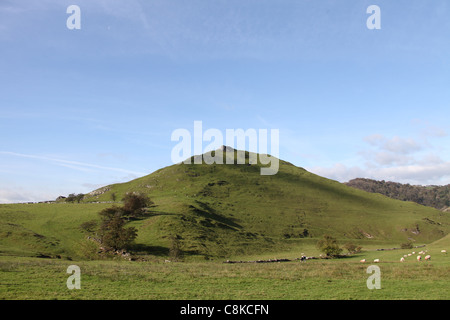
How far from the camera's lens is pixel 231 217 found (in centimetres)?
11719

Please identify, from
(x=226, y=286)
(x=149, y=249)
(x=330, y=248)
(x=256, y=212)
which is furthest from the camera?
(x=256, y=212)

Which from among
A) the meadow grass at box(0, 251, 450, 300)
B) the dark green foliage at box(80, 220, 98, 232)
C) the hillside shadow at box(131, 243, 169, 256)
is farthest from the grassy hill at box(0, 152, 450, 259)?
the meadow grass at box(0, 251, 450, 300)

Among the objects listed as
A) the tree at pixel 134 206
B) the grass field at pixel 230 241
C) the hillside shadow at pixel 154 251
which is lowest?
the hillside shadow at pixel 154 251

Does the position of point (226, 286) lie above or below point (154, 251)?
above

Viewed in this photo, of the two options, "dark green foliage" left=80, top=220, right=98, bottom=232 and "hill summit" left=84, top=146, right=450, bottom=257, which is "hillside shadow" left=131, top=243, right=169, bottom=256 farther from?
"dark green foliage" left=80, top=220, right=98, bottom=232

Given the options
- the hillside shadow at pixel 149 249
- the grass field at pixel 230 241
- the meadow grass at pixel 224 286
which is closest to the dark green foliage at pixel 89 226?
the grass field at pixel 230 241

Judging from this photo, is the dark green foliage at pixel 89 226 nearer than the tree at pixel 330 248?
No

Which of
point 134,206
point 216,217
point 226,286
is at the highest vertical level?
point 134,206

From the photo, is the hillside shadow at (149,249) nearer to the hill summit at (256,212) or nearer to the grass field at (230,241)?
the grass field at (230,241)

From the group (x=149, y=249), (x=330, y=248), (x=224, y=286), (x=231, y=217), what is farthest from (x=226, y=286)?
(x=231, y=217)

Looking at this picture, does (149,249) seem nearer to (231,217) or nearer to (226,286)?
(226,286)

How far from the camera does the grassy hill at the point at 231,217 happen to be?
75750 mm

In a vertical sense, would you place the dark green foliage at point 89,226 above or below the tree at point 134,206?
below

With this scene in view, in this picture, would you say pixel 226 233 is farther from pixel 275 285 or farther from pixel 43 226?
pixel 275 285
